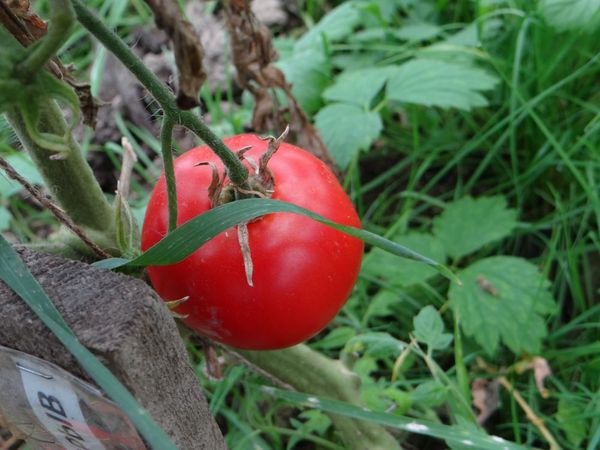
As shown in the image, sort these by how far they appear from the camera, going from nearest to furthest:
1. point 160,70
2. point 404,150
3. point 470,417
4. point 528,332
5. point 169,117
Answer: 1. point 169,117
2. point 470,417
3. point 528,332
4. point 404,150
5. point 160,70

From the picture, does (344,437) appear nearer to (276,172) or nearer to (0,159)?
(276,172)

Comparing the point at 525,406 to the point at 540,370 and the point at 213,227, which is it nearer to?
the point at 540,370

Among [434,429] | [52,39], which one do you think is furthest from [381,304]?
[52,39]

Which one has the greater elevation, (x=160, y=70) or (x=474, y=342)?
(x=160, y=70)

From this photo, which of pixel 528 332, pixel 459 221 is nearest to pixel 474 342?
pixel 528 332

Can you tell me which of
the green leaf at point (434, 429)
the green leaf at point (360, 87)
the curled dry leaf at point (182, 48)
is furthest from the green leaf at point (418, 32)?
the curled dry leaf at point (182, 48)
